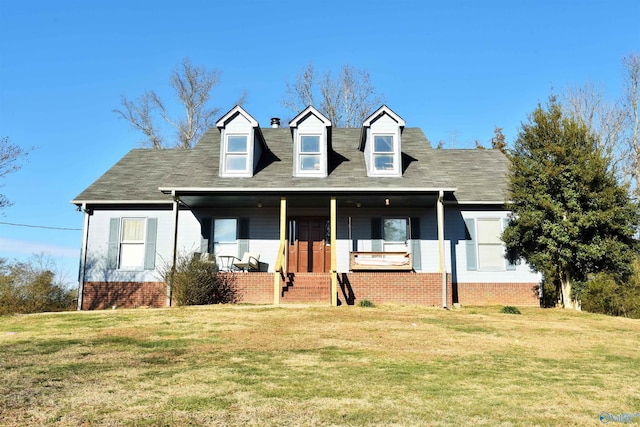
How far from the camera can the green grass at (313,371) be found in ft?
15.8

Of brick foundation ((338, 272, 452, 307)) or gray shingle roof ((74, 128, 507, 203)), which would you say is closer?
brick foundation ((338, 272, 452, 307))

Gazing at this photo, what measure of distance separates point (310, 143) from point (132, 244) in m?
7.07

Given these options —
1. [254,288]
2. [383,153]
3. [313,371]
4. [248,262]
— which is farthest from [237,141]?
[313,371]

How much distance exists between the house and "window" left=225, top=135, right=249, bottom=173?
3 cm

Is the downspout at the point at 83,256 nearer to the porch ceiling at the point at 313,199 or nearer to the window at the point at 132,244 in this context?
the window at the point at 132,244

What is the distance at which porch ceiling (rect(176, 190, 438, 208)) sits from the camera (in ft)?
52.4

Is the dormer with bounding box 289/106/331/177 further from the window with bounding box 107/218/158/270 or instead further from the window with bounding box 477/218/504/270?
the window with bounding box 477/218/504/270

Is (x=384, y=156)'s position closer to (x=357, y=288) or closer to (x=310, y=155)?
(x=310, y=155)

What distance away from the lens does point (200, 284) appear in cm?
1468

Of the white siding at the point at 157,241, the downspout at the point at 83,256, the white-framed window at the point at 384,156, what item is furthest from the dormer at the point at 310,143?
the downspout at the point at 83,256

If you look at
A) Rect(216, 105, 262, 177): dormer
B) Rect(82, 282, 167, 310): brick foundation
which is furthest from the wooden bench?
Rect(82, 282, 167, 310): brick foundation

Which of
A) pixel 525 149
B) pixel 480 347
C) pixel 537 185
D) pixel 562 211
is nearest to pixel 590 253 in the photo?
pixel 562 211

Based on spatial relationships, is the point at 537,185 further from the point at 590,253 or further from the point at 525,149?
the point at 590,253

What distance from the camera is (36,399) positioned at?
5086mm
